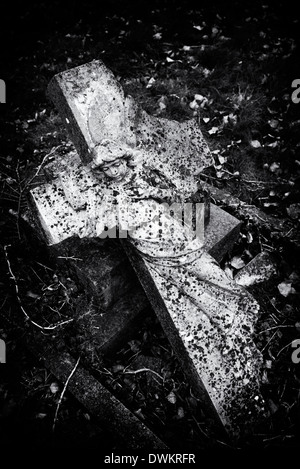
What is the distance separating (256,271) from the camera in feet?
9.54

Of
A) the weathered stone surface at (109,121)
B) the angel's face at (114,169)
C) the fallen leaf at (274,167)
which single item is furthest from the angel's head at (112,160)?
the fallen leaf at (274,167)

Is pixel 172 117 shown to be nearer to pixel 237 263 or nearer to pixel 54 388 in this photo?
pixel 237 263

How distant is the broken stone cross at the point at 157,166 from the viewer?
200cm

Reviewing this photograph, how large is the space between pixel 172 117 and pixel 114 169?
2.70 metres

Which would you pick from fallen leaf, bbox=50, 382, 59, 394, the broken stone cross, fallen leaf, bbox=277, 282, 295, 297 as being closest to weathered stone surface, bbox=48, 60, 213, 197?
the broken stone cross

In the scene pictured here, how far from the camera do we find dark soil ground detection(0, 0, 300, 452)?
94.7 inches

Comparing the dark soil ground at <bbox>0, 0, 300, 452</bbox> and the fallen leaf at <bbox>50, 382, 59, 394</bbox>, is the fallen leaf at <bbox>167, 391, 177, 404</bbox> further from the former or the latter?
the fallen leaf at <bbox>50, 382, 59, 394</bbox>

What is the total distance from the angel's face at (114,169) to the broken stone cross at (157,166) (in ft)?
0.50

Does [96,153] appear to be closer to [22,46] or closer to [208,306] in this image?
[208,306]

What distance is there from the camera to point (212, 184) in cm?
377

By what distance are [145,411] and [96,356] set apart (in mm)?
560

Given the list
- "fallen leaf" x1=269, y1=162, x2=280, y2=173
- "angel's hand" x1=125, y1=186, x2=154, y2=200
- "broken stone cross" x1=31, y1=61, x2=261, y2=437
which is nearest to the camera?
"broken stone cross" x1=31, y1=61, x2=261, y2=437

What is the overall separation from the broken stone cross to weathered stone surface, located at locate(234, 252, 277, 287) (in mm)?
956

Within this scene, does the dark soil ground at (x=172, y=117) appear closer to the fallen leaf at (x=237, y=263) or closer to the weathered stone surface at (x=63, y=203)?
the fallen leaf at (x=237, y=263)
